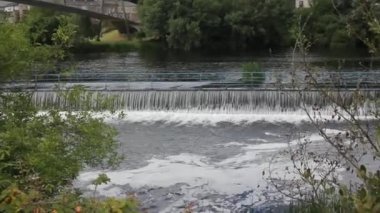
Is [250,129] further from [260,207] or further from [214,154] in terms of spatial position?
[260,207]

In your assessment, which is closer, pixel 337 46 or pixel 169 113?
pixel 169 113

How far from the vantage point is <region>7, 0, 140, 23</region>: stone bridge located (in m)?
38.8

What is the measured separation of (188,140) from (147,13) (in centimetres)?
3078

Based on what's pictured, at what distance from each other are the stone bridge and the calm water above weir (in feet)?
64.0

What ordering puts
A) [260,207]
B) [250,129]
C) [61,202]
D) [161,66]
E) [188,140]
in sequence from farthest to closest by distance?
[161,66] → [250,129] → [188,140] → [260,207] → [61,202]

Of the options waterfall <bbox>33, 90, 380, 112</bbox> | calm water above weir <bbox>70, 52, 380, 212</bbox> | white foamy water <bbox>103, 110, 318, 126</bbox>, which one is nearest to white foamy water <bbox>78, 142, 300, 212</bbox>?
calm water above weir <bbox>70, 52, 380, 212</bbox>

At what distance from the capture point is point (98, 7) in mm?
46969

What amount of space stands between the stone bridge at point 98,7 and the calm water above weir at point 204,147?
19520mm

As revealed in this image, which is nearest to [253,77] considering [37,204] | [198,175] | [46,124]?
[198,175]

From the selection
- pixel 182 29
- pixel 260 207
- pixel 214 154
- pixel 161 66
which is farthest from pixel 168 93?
pixel 182 29

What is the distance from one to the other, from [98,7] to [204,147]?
33281 millimetres

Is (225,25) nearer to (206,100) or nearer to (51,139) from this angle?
(206,100)

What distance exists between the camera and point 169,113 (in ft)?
63.8

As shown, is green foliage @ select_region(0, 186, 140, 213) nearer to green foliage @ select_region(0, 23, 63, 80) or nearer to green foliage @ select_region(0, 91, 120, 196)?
green foliage @ select_region(0, 91, 120, 196)
